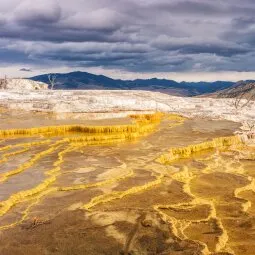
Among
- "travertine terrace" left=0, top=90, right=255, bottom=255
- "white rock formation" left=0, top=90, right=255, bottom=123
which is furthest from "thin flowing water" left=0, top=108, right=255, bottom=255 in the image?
"white rock formation" left=0, top=90, right=255, bottom=123

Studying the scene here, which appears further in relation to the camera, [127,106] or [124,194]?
[127,106]

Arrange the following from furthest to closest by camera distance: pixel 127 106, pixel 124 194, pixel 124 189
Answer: pixel 127 106, pixel 124 189, pixel 124 194

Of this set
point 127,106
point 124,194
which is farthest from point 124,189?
point 127,106

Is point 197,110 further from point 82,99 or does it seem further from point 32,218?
point 32,218

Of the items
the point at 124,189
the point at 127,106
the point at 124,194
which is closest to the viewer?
the point at 124,194

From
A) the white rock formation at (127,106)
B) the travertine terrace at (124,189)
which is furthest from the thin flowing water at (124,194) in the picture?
the white rock formation at (127,106)

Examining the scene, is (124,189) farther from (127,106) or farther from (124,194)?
(127,106)

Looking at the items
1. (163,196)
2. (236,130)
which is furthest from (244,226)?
(236,130)

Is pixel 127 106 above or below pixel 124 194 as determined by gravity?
above

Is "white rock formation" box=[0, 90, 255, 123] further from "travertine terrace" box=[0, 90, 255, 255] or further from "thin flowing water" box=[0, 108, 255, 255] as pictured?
"thin flowing water" box=[0, 108, 255, 255]
